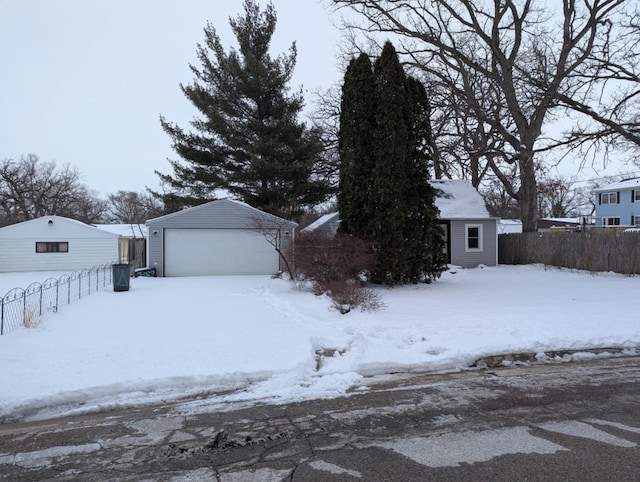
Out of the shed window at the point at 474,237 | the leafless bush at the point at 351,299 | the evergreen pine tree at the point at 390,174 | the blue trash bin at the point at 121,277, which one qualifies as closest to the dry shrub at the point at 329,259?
the evergreen pine tree at the point at 390,174

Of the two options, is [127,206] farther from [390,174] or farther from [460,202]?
[390,174]

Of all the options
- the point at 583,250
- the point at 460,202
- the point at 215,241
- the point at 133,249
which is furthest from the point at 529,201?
Answer: the point at 133,249

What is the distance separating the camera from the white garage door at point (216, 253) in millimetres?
19188

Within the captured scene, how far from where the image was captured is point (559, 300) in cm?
1070

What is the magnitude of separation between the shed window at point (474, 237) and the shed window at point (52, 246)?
21.3 metres

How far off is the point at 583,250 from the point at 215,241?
15.4 metres

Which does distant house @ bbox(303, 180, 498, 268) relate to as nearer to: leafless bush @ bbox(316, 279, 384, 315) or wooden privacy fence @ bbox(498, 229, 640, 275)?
wooden privacy fence @ bbox(498, 229, 640, 275)

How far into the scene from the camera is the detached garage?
62.2 ft

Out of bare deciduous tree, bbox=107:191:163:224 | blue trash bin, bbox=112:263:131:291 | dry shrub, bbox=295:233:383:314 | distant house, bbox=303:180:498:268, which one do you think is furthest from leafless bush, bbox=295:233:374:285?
bare deciduous tree, bbox=107:191:163:224

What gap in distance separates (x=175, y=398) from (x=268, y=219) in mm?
14043

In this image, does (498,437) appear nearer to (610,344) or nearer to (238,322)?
(610,344)

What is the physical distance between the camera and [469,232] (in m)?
22.2

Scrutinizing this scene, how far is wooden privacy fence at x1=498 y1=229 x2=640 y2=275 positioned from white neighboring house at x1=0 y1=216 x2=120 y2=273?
72.9 feet

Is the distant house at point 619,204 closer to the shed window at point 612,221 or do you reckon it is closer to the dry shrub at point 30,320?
the shed window at point 612,221
